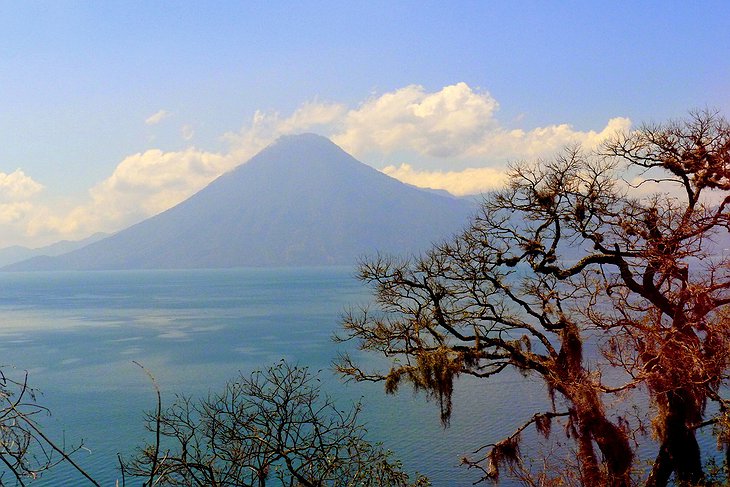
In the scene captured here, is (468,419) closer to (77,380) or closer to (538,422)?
(538,422)

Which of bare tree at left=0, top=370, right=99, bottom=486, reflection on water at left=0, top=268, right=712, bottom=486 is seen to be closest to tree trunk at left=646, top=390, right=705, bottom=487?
bare tree at left=0, top=370, right=99, bottom=486

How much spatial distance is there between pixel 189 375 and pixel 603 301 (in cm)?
3332

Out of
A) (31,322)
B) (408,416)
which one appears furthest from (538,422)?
(31,322)

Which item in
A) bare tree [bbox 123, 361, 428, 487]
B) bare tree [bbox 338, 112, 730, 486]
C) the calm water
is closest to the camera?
bare tree [bbox 123, 361, 428, 487]

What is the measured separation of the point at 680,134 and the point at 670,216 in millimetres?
A: 1859

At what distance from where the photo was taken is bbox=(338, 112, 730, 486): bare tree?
9617 millimetres

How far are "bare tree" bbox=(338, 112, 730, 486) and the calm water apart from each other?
72.9 inches

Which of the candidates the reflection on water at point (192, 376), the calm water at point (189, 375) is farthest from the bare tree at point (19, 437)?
the reflection on water at point (192, 376)

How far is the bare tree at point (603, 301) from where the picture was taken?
962 cm

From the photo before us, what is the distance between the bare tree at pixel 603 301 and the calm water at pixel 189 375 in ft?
6.08

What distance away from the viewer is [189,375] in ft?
132

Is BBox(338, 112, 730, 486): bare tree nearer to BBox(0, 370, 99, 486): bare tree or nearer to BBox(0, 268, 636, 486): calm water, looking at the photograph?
BBox(0, 268, 636, 486): calm water

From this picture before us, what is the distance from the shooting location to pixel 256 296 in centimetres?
11806

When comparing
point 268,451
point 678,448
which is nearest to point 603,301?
point 678,448
